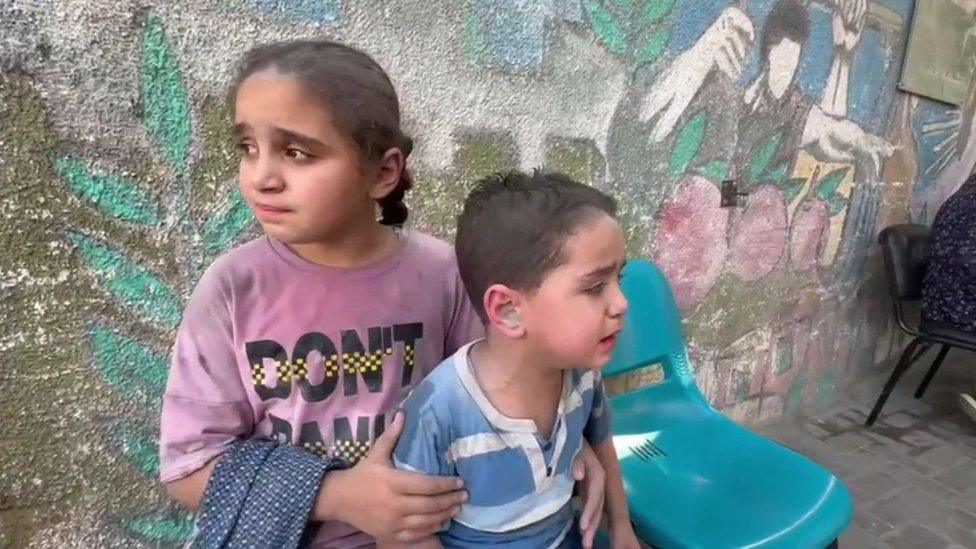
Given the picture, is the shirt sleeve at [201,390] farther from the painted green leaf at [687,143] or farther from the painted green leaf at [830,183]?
the painted green leaf at [830,183]

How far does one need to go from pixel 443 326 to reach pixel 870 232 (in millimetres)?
2903

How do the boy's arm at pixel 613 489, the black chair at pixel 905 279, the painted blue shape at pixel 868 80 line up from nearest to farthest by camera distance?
the boy's arm at pixel 613 489, the painted blue shape at pixel 868 80, the black chair at pixel 905 279

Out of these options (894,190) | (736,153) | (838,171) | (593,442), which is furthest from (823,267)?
(593,442)

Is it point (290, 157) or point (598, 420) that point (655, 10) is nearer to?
point (598, 420)

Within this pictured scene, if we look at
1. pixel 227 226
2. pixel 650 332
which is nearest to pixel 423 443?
pixel 227 226

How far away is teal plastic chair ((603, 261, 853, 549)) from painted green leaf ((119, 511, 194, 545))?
959 millimetres

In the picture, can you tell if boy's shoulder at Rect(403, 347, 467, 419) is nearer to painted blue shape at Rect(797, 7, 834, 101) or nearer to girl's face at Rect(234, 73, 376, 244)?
girl's face at Rect(234, 73, 376, 244)

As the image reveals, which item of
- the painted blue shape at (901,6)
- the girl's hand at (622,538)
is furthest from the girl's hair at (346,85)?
the painted blue shape at (901,6)

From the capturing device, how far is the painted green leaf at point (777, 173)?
255cm

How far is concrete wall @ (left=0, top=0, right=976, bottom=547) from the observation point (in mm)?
1131

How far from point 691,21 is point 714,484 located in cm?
136

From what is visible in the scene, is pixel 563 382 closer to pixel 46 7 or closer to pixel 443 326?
pixel 443 326

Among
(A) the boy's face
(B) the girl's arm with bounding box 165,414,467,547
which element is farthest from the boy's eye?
(B) the girl's arm with bounding box 165,414,467,547

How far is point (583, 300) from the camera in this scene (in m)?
0.94
